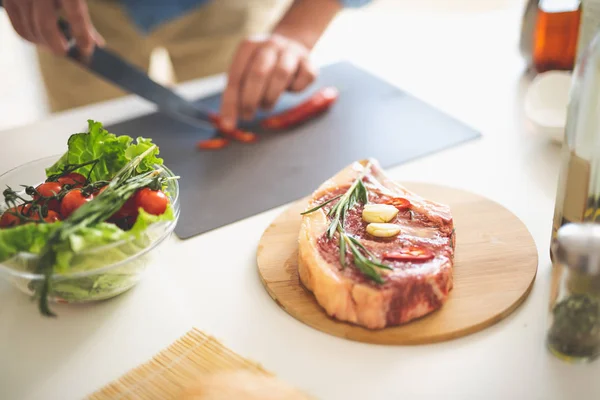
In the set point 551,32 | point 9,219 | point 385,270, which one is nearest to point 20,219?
point 9,219

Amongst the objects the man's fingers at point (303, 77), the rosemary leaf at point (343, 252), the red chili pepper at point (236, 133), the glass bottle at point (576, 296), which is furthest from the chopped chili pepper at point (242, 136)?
the glass bottle at point (576, 296)

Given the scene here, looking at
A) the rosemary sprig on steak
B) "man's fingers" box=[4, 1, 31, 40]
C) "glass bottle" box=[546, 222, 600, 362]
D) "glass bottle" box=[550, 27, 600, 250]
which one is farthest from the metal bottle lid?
"man's fingers" box=[4, 1, 31, 40]

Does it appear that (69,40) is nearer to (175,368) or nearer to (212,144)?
(212,144)

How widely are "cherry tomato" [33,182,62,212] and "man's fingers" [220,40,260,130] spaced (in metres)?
0.66

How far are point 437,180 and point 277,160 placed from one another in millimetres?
403

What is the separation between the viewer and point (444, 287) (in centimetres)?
100

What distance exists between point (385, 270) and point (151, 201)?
0.40 m

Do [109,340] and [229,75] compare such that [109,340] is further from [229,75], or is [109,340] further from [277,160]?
[229,75]

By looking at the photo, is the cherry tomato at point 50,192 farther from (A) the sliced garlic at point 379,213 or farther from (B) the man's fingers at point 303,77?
(B) the man's fingers at point 303,77

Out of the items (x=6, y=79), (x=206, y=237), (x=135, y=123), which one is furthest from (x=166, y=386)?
(x=6, y=79)

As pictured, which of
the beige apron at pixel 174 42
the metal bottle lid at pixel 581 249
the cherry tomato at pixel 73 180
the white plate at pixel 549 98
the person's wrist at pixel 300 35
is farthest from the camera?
the beige apron at pixel 174 42

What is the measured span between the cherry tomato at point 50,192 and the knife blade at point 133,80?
627 mm

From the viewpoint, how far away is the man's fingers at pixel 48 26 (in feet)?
5.52

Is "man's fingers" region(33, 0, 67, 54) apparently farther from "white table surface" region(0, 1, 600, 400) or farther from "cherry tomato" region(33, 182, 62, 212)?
"cherry tomato" region(33, 182, 62, 212)
